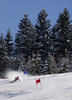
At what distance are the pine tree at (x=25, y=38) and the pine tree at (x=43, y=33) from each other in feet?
5.41

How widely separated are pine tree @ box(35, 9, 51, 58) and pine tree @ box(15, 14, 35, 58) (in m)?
1.65

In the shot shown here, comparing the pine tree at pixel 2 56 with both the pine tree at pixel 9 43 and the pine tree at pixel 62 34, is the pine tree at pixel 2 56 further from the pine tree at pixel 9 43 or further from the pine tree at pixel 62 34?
the pine tree at pixel 62 34

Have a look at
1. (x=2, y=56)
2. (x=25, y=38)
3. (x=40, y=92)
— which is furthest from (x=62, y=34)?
(x=40, y=92)

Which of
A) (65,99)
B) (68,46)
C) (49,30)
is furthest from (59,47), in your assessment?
(65,99)

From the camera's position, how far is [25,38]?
142ft

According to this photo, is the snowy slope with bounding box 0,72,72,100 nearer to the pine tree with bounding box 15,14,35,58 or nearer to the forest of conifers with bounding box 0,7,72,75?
the forest of conifers with bounding box 0,7,72,75

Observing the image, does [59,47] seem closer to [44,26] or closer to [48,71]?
[44,26]

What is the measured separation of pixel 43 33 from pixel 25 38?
4967 millimetres

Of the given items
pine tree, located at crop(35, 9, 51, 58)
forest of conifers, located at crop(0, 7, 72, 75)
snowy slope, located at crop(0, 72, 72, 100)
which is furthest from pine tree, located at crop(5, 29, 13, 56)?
snowy slope, located at crop(0, 72, 72, 100)

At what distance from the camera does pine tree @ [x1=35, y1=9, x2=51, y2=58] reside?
40812 mm

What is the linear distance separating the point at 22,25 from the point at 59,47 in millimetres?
12301

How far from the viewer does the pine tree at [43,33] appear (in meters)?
40.8

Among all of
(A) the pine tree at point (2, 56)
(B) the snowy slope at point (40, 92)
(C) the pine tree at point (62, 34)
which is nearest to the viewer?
(B) the snowy slope at point (40, 92)

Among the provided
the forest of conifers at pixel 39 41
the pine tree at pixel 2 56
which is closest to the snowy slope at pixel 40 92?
the forest of conifers at pixel 39 41
